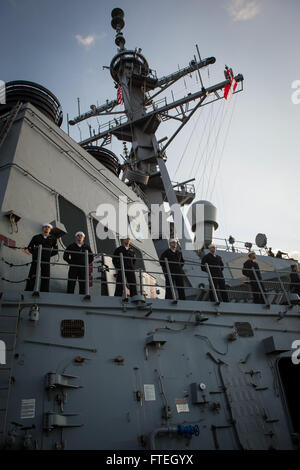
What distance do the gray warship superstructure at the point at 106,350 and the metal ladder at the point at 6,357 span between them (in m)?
0.01

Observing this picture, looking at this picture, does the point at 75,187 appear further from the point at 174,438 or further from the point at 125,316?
the point at 174,438

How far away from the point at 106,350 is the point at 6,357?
1.19m

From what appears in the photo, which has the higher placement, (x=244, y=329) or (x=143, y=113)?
(x=143, y=113)

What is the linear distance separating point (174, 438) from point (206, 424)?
511mm

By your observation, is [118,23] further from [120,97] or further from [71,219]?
[71,219]

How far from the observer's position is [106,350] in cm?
463

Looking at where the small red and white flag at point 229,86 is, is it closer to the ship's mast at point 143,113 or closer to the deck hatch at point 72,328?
the ship's mast at point 143,113

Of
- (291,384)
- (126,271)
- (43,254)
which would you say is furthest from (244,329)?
(43,254)

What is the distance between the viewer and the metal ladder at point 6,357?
3.63 m

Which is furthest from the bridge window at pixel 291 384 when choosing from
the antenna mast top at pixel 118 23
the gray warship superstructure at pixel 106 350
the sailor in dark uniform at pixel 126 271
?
the antenna mast top at pixel 118 23

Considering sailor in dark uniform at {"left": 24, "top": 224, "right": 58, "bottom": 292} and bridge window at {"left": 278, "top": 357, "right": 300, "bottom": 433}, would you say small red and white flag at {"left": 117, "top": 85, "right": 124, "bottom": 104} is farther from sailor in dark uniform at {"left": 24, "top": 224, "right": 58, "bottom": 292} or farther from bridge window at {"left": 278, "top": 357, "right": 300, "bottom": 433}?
bridge window at {"left": 278, "top": 357, "right": 300, "bottom": 433}

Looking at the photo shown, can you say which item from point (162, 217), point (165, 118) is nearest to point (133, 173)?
point (162, 217)

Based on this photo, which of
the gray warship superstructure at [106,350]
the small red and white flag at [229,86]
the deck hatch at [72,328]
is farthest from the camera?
the small red and white flag at [229,86]

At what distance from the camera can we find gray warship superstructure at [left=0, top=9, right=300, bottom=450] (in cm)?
404
